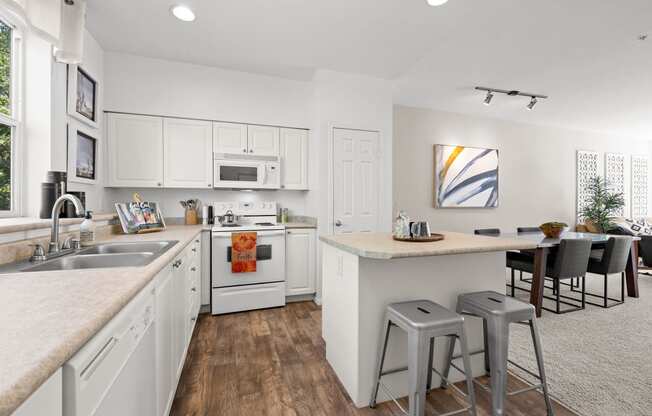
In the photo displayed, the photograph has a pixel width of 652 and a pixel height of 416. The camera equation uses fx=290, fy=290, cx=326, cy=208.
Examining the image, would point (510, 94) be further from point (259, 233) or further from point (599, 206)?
point (259, 233)

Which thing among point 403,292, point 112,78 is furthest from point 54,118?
point 403,292

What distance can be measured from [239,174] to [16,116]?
5.93 ft

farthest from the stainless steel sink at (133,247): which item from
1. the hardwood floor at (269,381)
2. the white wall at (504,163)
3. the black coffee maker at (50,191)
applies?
the white wall at (504,163)

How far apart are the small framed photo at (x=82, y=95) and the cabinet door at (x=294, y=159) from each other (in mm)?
1855

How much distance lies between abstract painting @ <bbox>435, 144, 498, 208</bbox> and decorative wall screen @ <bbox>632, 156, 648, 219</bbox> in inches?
163

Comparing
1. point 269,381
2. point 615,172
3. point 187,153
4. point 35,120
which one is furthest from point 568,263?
point 615,172

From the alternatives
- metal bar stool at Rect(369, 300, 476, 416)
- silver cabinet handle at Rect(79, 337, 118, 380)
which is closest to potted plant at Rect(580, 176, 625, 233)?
metal bar stool at Rect(369, 300, 476, 416)

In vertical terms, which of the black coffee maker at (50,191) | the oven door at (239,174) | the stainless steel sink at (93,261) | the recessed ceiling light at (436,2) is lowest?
the stainless steel sink at (93,261)

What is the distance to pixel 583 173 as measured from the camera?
610 centimetres

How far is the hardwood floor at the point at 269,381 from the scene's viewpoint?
1.66 metres

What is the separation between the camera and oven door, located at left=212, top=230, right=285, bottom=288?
302 centimetres

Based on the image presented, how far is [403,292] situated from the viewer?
1754mm

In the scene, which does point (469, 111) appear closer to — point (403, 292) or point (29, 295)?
point (403, 292)

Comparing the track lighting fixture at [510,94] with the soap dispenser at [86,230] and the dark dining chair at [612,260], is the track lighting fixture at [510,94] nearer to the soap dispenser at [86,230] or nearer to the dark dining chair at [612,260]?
the dark dining chair at [612,260]
